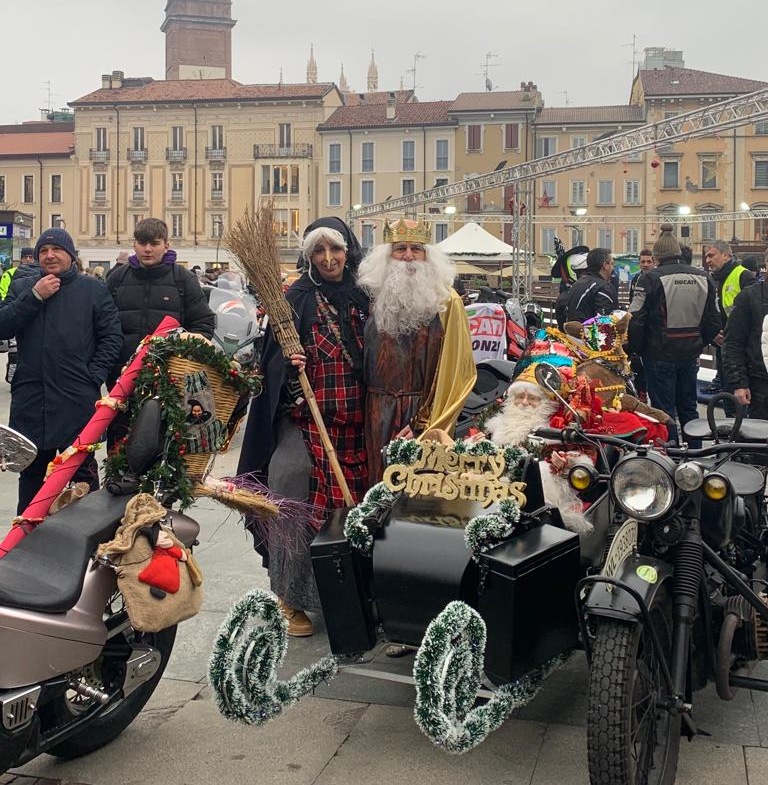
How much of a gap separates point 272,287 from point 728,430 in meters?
1.88

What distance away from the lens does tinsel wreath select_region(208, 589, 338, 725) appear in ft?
10.2

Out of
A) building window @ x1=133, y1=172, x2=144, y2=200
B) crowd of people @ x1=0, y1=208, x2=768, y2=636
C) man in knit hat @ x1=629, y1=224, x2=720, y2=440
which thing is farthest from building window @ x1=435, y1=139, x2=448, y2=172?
crowd of people @ x1=0, y1=208, x2=768, y2=636

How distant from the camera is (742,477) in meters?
3.72

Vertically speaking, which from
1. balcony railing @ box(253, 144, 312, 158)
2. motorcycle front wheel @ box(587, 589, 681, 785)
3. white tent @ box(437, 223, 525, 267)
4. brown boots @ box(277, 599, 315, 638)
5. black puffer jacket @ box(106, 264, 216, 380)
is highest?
balcony railing @ box(253, 144, 312, 158)

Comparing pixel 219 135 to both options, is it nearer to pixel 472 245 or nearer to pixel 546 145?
pixel 546 145

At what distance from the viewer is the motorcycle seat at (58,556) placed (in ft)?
9.15

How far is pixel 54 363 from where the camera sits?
5.08 metres

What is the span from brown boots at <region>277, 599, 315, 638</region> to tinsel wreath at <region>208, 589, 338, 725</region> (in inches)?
44.4

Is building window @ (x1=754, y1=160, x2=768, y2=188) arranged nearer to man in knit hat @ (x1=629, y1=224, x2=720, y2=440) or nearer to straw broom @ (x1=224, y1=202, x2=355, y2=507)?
man in knit hat @ (x1=629, y1=224, x2=720, y2=440)

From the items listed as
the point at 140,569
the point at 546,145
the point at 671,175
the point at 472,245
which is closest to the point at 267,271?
the point at 140,569

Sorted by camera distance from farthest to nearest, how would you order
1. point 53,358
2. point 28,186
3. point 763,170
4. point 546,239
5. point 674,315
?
point 28,186 → point 546,239 → point 763,170 → point 674,315 → point 53,358

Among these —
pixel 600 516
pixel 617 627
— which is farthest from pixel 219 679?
pixel 600 516

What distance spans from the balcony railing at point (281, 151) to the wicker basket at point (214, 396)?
2526 inches

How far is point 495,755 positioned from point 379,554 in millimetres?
759
